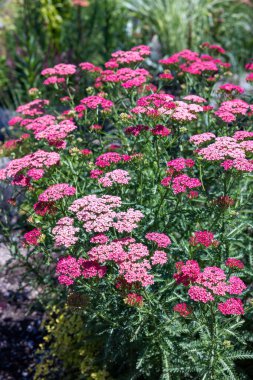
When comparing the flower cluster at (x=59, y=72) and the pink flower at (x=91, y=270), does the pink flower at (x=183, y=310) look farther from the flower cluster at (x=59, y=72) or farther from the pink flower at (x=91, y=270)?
the flower cluster at (x=59, y=72)

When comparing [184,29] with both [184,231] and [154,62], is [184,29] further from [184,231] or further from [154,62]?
[184,231]

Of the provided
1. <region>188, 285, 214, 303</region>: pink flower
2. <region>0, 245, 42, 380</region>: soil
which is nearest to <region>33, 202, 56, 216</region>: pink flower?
<region>188, 285, 214, 303</region>: pink flower

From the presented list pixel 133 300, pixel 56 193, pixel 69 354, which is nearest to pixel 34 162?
pixel 56 193

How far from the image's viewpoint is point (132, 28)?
419 inches

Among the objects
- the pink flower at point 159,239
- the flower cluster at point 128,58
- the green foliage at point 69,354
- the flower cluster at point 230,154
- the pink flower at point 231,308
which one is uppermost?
the flower cluster at point 128,58

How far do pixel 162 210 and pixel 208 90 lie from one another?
1.24m

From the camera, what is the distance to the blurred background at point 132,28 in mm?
8938

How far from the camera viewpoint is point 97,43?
33.3ft

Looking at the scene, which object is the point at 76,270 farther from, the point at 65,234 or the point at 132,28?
the point at 132,28

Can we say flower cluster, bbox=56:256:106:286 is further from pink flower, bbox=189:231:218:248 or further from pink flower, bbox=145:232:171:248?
pink flower, bbox=189:231:218:248

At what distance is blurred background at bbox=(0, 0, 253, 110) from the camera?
352 inches

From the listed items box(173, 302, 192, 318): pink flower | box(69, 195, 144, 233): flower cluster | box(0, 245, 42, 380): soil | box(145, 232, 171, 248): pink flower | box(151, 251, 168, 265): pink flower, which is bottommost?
box(0, 245, 42, 380): soil

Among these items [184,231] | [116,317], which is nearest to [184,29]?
[184,231]

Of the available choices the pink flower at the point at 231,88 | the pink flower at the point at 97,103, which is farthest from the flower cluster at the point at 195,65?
the pink flower at the point at 97,103
